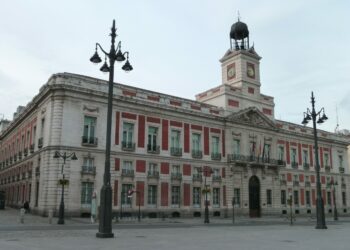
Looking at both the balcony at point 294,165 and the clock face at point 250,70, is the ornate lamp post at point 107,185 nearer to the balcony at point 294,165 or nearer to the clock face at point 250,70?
the clock face at point 250,70

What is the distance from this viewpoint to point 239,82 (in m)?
45.5

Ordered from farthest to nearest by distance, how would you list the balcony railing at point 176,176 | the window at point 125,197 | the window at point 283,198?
1. the window at point 283,198
2. the balcony railing at point 176,176
3. the window at point 125,197

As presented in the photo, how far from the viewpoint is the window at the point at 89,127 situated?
33.5 meters

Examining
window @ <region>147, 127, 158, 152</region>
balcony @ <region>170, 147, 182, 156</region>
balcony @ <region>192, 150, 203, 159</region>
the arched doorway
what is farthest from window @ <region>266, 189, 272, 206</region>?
window @ <region>147, 127, 158, 152</region>

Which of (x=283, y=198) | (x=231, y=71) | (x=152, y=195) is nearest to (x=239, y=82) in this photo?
(x=231, y=71)

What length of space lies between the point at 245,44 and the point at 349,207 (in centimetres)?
2807

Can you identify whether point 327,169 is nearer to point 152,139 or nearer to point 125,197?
point 152,139

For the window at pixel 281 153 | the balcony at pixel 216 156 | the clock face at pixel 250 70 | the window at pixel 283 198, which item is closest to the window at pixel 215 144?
the balcony at pixel 216 156

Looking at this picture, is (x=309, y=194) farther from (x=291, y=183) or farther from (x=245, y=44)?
(x=245, y=44)

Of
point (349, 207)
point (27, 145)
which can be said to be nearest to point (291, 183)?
point (349, 207)

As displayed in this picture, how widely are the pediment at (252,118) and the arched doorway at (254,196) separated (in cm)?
620

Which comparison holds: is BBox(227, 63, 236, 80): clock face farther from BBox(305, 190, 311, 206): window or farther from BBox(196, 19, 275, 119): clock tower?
BBox(305, 190, 311, 206): window

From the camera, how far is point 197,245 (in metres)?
13.6

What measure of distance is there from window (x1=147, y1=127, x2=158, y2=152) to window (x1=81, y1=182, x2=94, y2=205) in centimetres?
681
